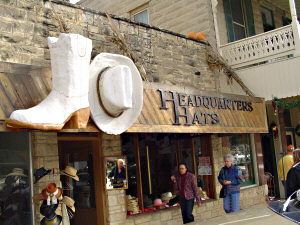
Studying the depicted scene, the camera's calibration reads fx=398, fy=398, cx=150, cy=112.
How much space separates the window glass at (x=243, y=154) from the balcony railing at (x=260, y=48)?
7.51 ft

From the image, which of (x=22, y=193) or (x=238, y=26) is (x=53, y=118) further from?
(x=238, y=26)

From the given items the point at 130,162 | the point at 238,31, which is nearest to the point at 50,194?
the point at 130,162

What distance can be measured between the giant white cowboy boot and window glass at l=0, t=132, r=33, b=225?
1286 mm

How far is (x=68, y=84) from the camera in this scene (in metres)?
5.91

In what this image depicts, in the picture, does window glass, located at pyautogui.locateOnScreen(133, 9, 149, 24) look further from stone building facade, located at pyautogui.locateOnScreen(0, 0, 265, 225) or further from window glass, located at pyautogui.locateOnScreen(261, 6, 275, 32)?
window glass, located at pyautogui.locateOnScreen(261, 6, 275, 32)

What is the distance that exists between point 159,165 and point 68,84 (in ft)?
14.8

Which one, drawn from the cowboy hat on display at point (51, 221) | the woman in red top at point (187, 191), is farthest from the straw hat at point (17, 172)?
the woman in red top at point (187, 191)

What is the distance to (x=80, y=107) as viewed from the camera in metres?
6.04

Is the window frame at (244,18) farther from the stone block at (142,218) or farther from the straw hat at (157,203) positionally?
the stone block at (142,218)

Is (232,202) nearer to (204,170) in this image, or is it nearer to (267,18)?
(204,170)

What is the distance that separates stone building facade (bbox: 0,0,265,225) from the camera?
6734 millimetres

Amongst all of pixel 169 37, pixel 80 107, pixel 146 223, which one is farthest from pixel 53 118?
pixel 169 37

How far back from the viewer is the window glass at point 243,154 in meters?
12.1

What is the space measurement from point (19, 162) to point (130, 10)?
925 cm
